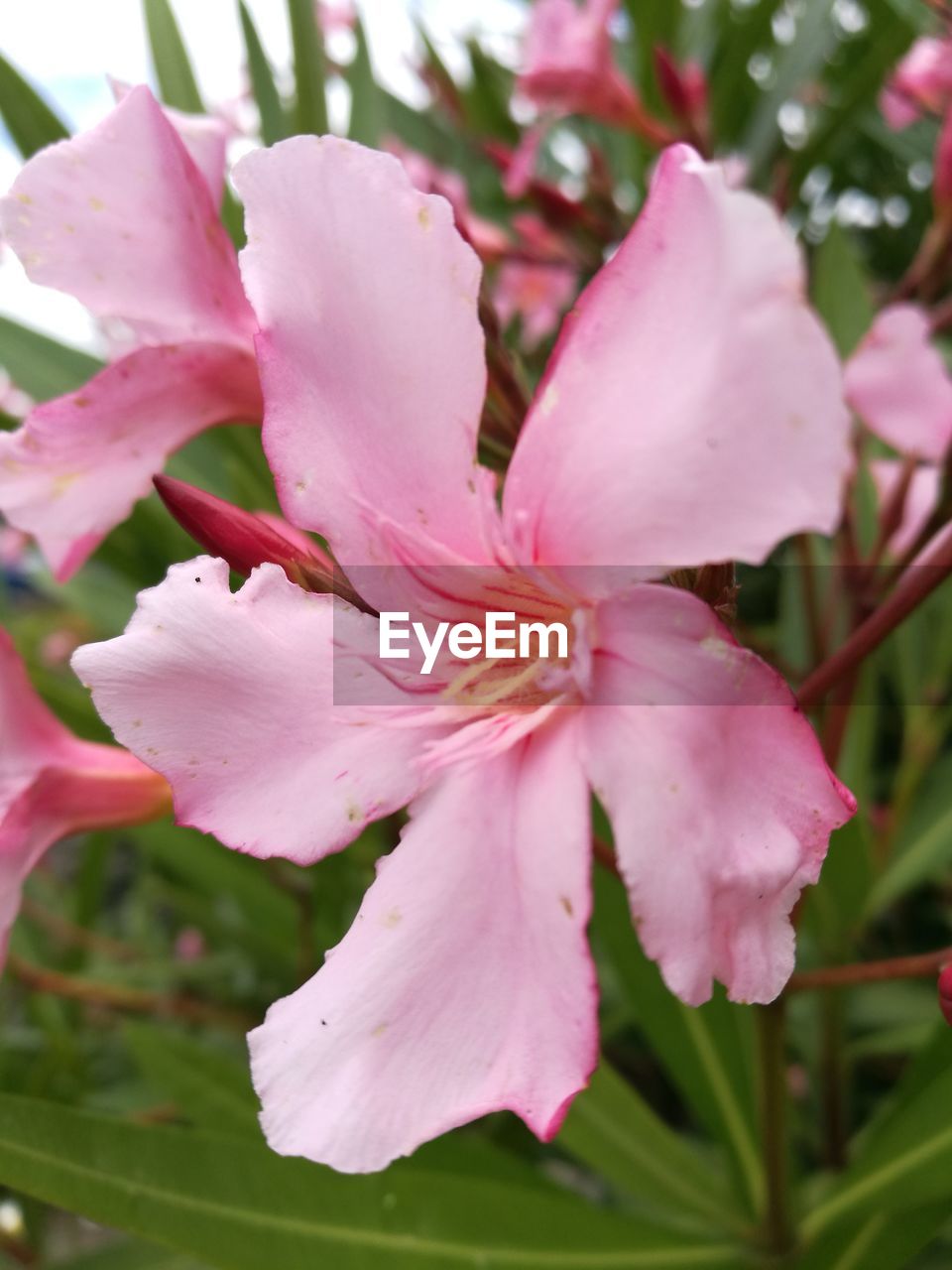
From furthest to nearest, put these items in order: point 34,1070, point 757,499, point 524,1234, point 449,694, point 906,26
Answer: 1. point 906,26
2. point 34,1070
3. point 524,1234
4. point 449,694
5. point 757,499

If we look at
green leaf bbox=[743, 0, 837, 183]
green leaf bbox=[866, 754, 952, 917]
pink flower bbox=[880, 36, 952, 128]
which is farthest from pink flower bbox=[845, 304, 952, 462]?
green leaf bbox=[743, 0, 837, 183]

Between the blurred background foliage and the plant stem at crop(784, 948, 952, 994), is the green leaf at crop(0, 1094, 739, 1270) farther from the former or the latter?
the plant stem at crop(784, 948, 952, 994)

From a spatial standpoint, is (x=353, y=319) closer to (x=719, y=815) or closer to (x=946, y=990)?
(x=719, y=815)

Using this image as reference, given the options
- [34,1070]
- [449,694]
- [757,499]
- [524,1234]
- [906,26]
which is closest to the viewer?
[757,499]

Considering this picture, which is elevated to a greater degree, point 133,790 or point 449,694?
point 449,694

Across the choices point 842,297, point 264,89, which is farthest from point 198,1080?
point 842,297

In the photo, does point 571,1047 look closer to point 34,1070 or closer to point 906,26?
point 34,1070

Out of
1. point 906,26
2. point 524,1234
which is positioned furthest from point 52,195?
point 906,26

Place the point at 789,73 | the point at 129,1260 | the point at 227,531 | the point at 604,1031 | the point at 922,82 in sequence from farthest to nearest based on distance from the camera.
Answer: the point at 789,73
the point at 922,82
the point at 604,1031
the point at 129,1260
the point at 227,531
